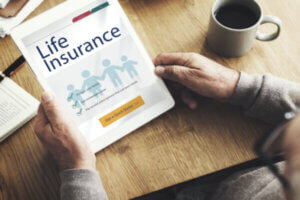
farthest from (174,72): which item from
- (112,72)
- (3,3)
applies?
(3,3)

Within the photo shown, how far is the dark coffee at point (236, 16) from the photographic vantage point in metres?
0.76

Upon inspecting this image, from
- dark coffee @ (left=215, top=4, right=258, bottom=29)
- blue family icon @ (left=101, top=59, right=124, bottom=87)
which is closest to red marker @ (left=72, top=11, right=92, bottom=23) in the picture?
blue family icon @ (left=101, top=59, right=124, bottom=87)

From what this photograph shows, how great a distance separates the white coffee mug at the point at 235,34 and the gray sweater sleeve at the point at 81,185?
46cm

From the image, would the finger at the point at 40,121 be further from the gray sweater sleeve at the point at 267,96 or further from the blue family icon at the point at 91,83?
the gray sweater sleeve at the point at 267,96

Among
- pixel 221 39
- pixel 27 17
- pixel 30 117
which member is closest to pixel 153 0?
pixel 221 39

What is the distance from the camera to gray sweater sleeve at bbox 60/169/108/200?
26.8 inches

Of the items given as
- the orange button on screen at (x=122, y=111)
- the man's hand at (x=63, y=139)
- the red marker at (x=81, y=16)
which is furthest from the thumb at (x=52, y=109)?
the red marker at (x=81, y=16)

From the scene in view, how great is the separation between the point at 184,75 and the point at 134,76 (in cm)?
13

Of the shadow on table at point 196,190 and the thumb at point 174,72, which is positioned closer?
the thumb at point 174,72

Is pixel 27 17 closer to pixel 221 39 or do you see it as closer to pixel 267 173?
pixel 221 39

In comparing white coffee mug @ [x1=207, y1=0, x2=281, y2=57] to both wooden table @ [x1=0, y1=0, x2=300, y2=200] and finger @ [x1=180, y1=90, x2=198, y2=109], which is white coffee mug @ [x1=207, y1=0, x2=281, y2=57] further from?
finger @ [x1=180, y1=90, x2=198, y2=109]

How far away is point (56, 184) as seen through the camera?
0.75 meters

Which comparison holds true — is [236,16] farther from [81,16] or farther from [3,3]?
[3,3]

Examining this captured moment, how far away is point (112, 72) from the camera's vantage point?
79cm
